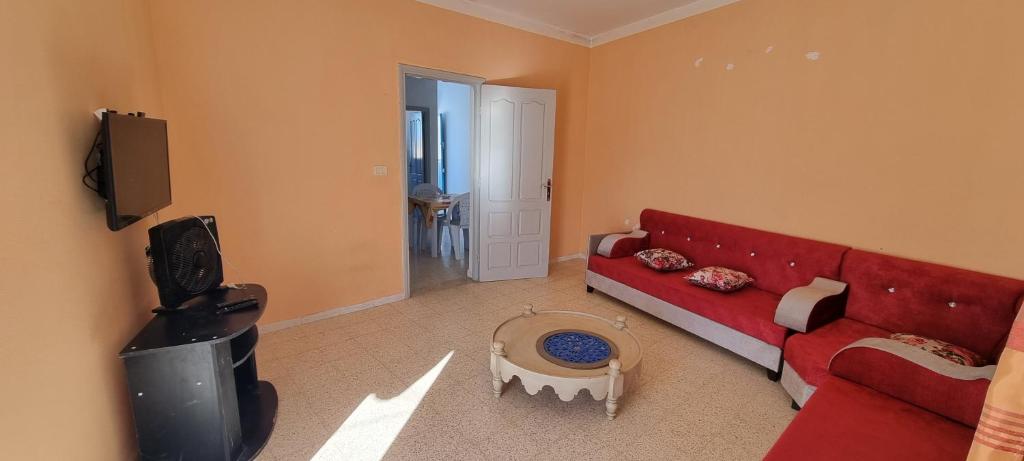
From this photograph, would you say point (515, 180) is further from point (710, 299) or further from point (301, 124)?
point (710, 299)

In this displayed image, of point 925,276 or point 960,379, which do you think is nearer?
point 960,379

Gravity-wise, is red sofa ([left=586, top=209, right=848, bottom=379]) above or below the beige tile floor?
above

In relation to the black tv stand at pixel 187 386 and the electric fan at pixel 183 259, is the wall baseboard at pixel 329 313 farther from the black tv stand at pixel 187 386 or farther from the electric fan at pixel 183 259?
the black tv stand at pixel 187 386

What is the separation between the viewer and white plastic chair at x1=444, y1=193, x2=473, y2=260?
5.04m

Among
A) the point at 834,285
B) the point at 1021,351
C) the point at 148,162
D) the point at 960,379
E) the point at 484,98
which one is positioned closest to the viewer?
the point at 1021,351

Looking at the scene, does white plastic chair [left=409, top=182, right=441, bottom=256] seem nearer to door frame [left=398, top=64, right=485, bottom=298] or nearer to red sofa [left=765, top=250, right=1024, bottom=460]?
door frame [left=398, top=64, right=485, bottom=298]

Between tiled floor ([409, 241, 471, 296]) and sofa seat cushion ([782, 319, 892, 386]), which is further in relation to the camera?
tiled floor ([409, 241, 471, 296])

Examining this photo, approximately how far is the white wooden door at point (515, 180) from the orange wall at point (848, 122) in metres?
1.03

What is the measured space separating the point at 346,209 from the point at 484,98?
1.70 metres

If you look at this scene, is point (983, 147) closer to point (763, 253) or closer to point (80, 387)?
point (763, 253)

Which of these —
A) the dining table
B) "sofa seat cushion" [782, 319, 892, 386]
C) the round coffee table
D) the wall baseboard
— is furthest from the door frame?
"sofa seat cushion" [782, 319, 892, 386]

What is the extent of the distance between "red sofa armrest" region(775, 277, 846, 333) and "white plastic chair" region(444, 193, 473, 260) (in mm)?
3376

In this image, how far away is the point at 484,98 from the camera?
13.5 feet

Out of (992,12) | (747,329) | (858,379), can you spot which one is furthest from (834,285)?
(992,12)
